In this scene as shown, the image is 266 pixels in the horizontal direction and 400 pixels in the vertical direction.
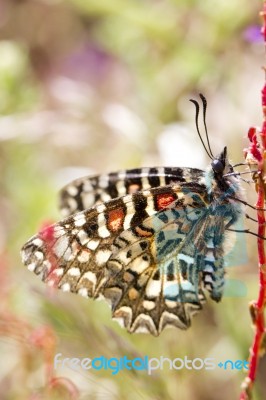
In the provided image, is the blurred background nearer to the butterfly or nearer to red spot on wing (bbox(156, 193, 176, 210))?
the butterfly

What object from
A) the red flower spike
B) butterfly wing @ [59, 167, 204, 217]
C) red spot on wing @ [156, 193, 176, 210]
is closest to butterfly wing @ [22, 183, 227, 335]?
red spot on wing @ [156, 193, 176, 210]

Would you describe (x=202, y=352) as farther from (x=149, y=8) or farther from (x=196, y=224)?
(x=149, y=8)

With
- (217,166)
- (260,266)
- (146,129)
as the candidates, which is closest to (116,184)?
(217,166)

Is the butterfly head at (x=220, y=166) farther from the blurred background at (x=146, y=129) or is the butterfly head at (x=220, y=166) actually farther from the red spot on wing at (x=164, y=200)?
the blurred background at (x=146, y=129)

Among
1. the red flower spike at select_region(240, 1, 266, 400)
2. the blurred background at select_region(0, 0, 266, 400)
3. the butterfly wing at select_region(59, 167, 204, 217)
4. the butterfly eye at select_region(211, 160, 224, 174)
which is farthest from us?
the blurred background at select_region(0, 0, 266, 400)

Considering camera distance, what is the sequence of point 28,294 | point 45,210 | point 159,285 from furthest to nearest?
point 45,210 → point 28,294 → point 159,285

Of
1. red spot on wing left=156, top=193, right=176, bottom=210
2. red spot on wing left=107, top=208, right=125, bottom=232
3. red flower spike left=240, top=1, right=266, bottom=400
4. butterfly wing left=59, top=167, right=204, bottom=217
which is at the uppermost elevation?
butterfly wing left=59, top=167, right=204, bottom=217

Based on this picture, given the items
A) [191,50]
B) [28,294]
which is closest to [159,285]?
[28,294]
